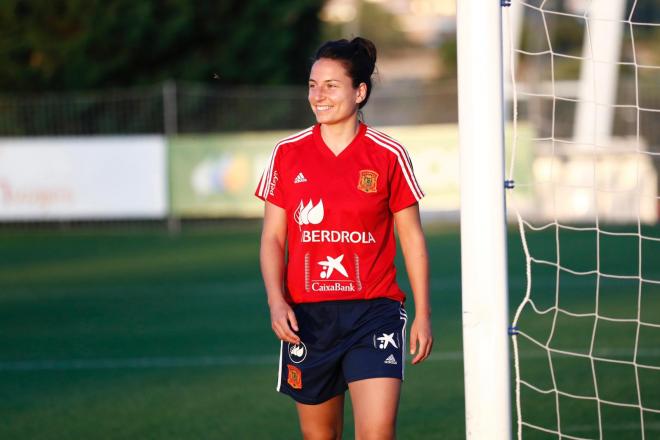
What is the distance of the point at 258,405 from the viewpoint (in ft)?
23.3

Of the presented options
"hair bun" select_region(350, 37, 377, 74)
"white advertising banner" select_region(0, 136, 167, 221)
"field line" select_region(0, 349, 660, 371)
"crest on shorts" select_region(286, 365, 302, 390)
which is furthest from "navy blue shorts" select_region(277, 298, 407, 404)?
"white advertising banner" select_region(0, 136, 167, 221)

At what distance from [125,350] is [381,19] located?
2505 inches

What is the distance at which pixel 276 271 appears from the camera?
4418 millimetres

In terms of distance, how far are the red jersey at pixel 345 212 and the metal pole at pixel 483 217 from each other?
0.31m

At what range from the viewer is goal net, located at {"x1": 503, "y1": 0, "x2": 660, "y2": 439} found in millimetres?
5980

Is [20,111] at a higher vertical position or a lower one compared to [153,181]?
higher

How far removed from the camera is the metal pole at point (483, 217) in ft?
13.5

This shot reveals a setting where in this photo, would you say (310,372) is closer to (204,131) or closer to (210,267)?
(210,267)

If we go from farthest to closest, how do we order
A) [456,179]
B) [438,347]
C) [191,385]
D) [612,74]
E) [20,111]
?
[612,74], [20,111], [456,179], [438,347], [191,385]

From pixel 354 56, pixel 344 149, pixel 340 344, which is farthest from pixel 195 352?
pixel 354 56

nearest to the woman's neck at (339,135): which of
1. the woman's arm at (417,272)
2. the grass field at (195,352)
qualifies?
the woman's arm at (417,272)

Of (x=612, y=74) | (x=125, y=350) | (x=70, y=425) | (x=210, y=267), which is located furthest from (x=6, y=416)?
(x=612, y=74)

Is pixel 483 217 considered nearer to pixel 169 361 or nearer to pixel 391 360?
pixel 391 360

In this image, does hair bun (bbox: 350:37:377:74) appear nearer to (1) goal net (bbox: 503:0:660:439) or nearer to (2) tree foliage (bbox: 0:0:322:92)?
(1) goal net (bbox: 503:0:660:439)
